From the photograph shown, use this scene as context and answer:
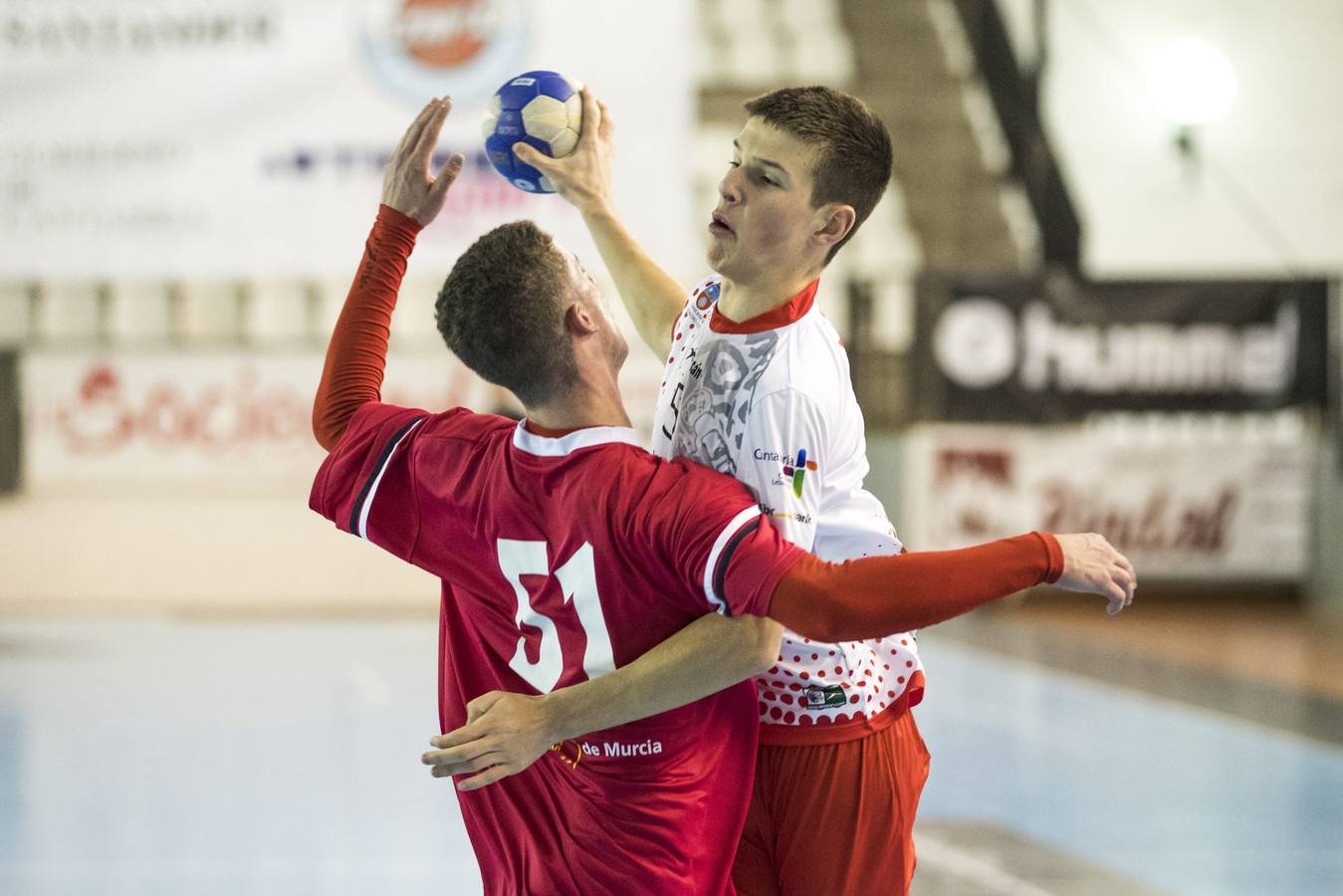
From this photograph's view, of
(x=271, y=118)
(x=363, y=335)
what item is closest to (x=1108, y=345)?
(x=271, y=118)

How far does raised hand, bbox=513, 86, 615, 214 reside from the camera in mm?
2590

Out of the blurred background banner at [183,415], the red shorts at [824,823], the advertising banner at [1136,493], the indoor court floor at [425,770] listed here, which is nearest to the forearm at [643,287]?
the red shorts at [824,823]

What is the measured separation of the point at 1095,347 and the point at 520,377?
926 centimetres

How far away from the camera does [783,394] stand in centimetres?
218

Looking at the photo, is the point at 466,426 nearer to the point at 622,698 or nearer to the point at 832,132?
the point at 622,698

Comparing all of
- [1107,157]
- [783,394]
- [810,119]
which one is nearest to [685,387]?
[783,394]

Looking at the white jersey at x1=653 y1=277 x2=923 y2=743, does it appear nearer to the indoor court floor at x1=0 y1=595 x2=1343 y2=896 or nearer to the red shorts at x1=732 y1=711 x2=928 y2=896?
the red shorts at x1=732 y1=711 x2=928 y2=896

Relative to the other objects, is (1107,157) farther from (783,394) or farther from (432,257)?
(783,394)

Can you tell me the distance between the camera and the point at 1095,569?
2000 millimetres

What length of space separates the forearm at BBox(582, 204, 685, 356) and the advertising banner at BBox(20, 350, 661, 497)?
7.53m

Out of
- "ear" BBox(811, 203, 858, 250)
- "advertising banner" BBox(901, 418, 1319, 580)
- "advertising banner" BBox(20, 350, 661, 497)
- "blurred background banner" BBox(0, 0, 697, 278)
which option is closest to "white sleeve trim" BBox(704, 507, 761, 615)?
"ear" BBox(811, 203, 858, 250)

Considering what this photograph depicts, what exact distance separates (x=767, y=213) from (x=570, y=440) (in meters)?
0.49

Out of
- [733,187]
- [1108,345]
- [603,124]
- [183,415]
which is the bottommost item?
[183,415]

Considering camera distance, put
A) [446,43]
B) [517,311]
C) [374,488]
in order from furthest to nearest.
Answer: [446,43] < [374,488] < [517,311]
